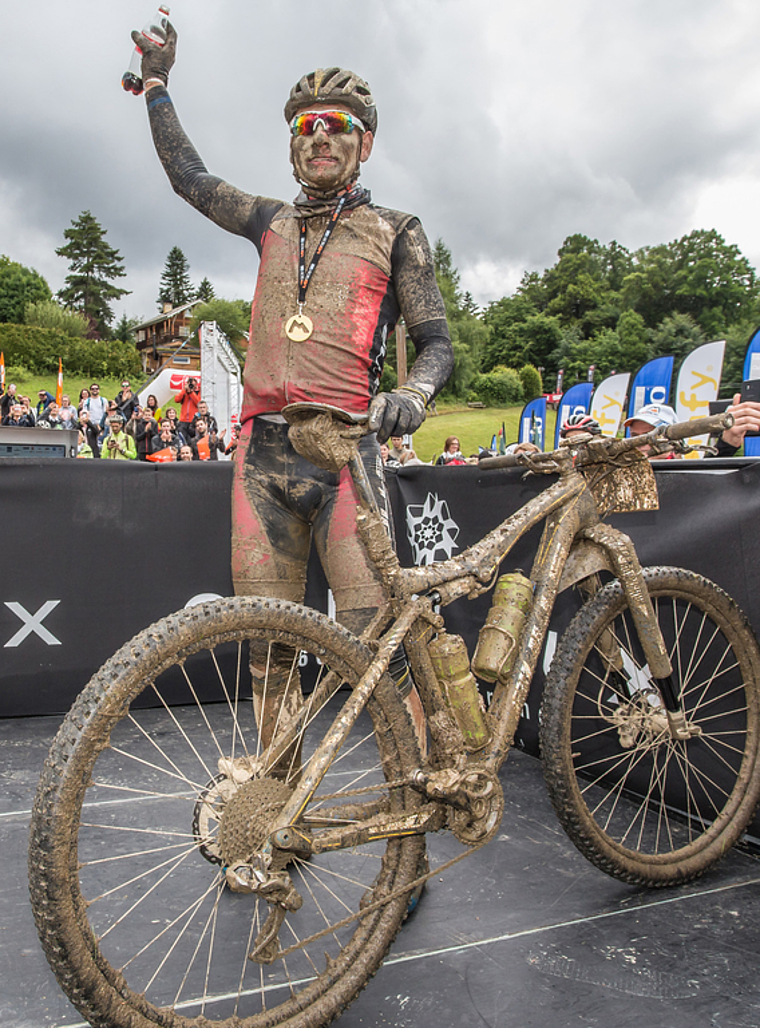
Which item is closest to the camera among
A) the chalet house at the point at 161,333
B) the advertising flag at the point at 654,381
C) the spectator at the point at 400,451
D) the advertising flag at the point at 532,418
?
the spectator at the point at 400,451

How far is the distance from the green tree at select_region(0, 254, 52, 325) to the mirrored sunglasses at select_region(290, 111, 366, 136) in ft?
263

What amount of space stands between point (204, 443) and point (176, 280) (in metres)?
117

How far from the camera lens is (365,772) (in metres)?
2.29

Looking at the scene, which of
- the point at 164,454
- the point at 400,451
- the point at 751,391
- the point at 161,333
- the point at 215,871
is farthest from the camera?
the point at 161,333

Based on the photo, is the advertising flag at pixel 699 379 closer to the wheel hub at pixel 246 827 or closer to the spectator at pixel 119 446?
the spectator at pixel 119 446

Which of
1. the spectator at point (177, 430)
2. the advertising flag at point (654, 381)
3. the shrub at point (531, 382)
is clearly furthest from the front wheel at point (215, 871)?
the shrub at point (531, 382)

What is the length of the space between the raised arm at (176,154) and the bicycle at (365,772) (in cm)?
122

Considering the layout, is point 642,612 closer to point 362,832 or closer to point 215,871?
point 362,832

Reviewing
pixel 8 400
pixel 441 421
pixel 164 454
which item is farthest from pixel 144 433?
pixel 441 421

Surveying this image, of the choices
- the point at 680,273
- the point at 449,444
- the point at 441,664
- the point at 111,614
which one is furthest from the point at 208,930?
the point at 680,273

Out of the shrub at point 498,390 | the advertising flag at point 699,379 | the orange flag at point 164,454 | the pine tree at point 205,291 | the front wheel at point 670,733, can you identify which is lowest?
the front wheel at point 670,733

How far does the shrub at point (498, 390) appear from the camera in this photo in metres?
70.6

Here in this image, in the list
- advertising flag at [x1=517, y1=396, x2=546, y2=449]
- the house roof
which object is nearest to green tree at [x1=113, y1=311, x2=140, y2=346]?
the house roof

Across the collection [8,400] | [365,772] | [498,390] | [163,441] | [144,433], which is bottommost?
[365,772]
